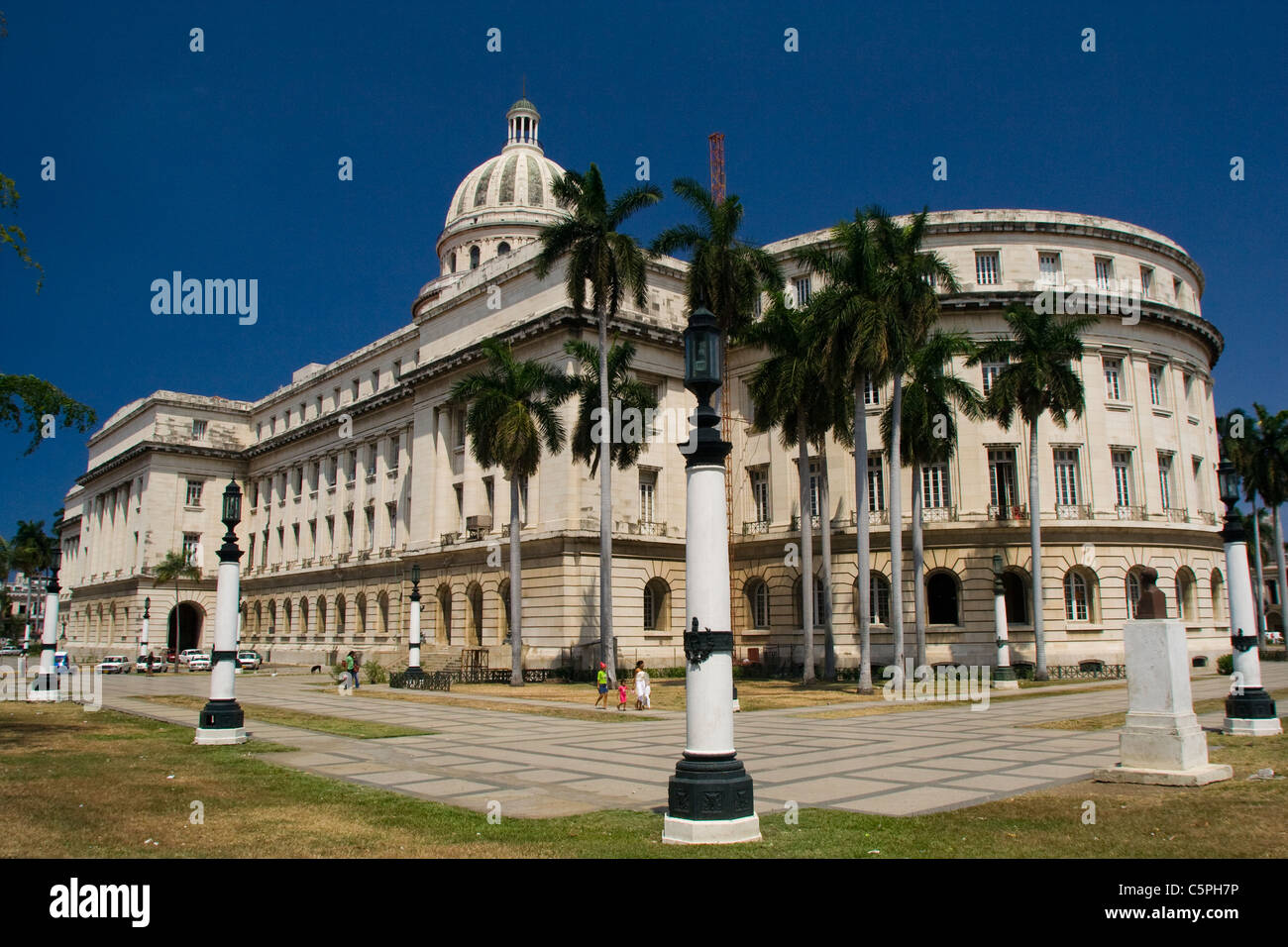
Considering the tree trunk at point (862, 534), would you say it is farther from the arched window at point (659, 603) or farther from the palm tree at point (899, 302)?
the arched window at point (659, 603)

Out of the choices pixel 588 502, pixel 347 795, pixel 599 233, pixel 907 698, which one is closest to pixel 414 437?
pixel 588 502

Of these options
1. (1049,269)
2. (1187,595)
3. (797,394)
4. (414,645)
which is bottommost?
(414,645)

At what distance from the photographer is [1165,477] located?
48500 millimetres

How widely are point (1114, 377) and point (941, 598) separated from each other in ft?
46.6

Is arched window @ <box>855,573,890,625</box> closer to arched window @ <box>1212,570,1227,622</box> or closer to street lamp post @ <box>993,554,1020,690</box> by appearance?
street lamp post @ <box>993,554,1020,690</box>

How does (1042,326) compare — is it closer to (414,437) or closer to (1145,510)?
(1145,510)

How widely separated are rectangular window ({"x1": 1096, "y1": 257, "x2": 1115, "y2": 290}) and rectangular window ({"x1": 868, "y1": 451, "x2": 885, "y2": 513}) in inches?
563

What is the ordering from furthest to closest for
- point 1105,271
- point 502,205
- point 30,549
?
1. point 30,549
2. point 502,205
3. point 1105,271

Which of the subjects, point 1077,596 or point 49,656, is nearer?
point 49,656

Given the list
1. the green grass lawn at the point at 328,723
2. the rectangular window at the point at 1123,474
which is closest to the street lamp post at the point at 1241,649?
the green grass lawn at the point at 328,723

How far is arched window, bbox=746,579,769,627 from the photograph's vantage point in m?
50.4

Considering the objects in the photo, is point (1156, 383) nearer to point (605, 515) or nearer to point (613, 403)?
point (613, 403)

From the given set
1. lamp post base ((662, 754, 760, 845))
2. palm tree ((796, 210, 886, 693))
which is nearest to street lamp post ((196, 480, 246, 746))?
lamp post base ((662, 754, 760, 845))

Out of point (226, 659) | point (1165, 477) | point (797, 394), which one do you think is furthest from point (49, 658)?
point (1165, 477)
